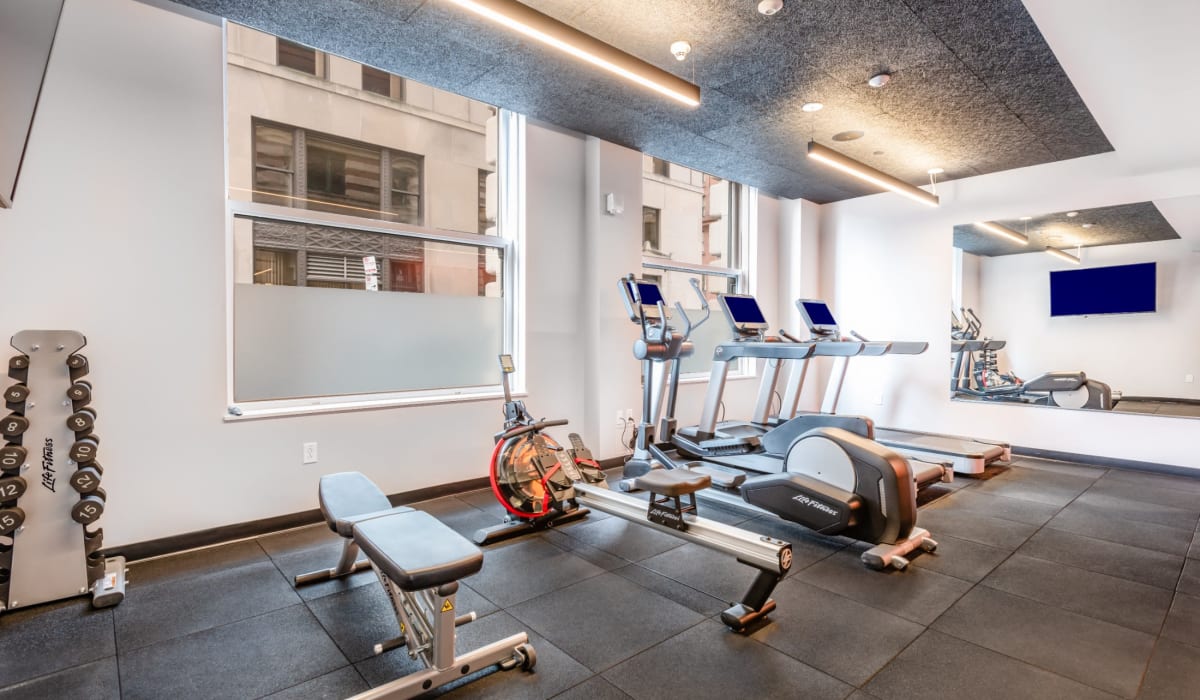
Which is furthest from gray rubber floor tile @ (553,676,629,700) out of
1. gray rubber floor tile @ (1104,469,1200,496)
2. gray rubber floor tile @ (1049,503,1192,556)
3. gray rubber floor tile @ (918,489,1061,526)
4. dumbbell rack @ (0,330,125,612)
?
gray rubber floor tile @ (1104,469,1200,496)

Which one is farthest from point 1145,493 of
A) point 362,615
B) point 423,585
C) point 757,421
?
point 362,615

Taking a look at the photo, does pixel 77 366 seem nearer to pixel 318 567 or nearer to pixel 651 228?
pixel 318 567

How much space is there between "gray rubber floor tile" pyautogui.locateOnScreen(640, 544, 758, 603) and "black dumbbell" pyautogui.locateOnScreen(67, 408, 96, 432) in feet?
8.90

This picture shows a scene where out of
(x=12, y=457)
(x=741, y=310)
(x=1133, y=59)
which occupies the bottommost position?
(x=12, y=457)

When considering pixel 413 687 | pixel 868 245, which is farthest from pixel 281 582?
pixel 868 245

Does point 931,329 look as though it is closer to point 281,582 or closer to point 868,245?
point 868,245

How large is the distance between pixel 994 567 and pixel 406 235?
4177 mm

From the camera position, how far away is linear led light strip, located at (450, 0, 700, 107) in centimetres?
247

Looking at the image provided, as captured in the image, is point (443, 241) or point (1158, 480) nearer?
point (443, 241)

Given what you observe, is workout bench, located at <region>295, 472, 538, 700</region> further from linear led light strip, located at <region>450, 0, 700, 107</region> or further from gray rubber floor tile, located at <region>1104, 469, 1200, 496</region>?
gray rubber floor tile, located at <region>1104, 469, 1200, 496</region>

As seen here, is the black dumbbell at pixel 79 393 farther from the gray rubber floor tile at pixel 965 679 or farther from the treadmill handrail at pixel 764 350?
the treadmill handrail at pixel 764 350

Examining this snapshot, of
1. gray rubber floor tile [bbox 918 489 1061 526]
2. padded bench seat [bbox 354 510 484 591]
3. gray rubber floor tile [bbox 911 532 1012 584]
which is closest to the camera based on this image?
padded bench seat [bbox 354 510 484 591]

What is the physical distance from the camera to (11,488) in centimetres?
228

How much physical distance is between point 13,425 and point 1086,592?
4886 millimetres
